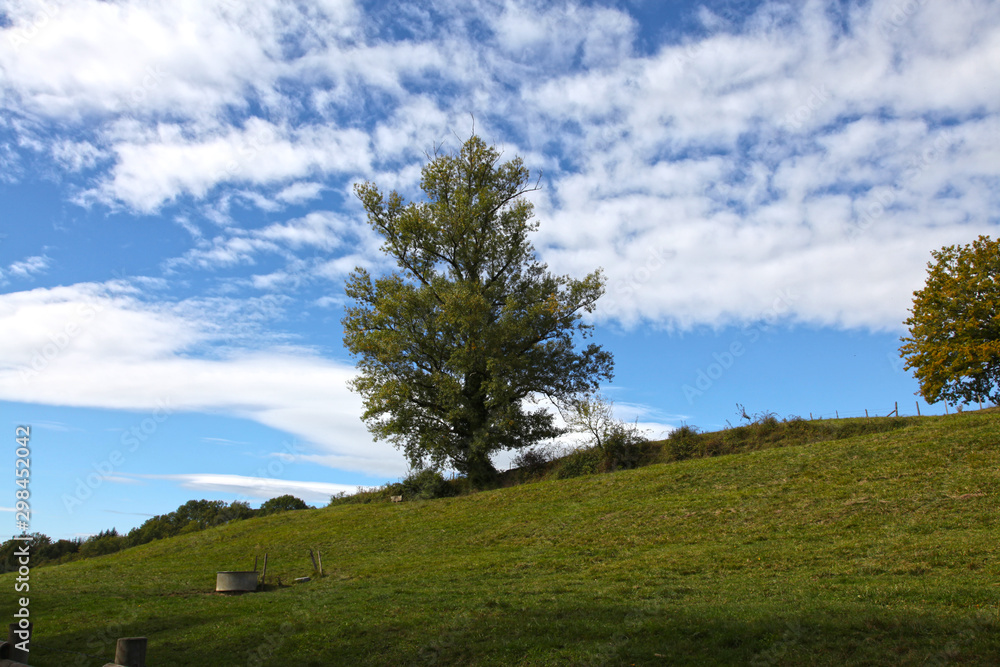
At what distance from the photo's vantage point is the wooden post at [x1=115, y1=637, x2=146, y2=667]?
7.29 meters

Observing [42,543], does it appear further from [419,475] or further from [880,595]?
[880,595]

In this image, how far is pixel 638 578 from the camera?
16.2 metres

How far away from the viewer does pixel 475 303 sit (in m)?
36.8

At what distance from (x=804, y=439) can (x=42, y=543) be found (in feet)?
218

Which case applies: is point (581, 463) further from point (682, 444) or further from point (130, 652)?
point (130, 652)

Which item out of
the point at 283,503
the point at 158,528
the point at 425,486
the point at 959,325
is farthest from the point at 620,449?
the point at 158,528

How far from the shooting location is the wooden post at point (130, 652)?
729 cm

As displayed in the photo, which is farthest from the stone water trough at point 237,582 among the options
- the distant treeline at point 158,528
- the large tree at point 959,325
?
the large tree at point 959,325

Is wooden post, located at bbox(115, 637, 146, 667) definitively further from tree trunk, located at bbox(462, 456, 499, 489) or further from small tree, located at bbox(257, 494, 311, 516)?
small tree, located at bbox(257, 494, 311, 516)

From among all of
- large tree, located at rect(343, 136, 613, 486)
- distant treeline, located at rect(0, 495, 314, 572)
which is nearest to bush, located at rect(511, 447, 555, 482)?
large tree, located at rect(343, 136, 613, 486)

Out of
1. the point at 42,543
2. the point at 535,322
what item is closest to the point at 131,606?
the point at 535,322

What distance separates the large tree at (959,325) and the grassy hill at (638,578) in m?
7.70

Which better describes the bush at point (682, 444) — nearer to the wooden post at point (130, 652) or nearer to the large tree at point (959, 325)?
the large tree at point (959, 325)

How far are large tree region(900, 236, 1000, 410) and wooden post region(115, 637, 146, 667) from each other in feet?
143
